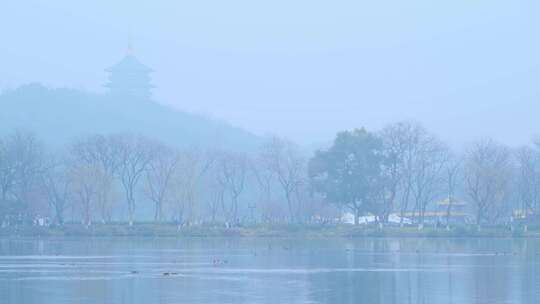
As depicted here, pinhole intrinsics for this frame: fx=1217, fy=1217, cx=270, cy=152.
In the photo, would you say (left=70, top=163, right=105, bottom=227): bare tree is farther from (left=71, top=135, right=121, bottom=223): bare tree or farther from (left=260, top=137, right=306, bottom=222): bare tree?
(left=260, top=137, right=306, bottom=222): bare tree

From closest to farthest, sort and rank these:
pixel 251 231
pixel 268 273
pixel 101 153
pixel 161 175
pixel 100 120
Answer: pixel 268 273 < pixel 251 231 < pixel 161 175 < pixel 101 153 < pixel 100 120

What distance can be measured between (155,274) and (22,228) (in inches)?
1466

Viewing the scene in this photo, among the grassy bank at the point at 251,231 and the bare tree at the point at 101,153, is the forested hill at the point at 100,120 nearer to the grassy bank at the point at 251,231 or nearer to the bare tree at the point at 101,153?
the bare tree at the point at 101,153

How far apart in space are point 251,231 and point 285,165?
17.4m

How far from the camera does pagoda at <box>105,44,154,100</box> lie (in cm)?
17662

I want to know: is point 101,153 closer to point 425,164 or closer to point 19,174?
point 19,174

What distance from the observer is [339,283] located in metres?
35.3

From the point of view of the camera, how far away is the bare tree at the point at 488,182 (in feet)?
267

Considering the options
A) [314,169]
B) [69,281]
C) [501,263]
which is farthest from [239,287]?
[314,169]

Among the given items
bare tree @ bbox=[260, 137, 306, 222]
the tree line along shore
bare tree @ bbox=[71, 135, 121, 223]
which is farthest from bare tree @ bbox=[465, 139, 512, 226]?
bare tree @ bbox=[71, 135, 121, 223]

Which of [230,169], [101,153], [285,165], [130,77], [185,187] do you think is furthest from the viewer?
[130,77]

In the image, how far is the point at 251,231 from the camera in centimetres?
7581

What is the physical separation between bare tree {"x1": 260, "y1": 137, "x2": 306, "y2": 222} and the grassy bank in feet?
32.1

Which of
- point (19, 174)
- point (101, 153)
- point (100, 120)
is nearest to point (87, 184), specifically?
point (19, 174)
